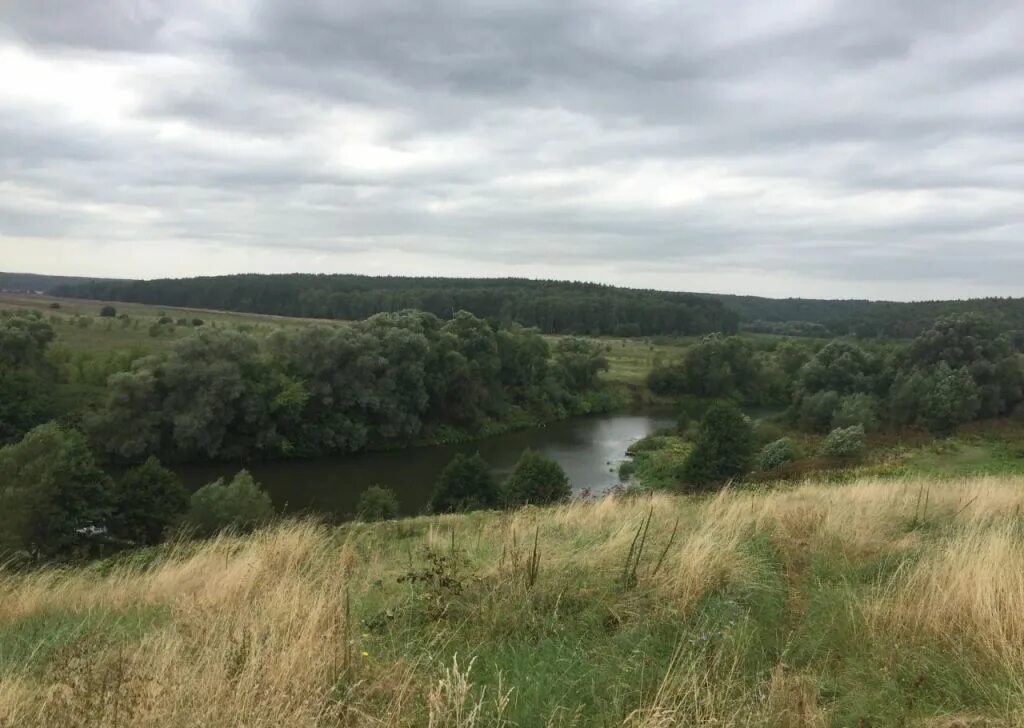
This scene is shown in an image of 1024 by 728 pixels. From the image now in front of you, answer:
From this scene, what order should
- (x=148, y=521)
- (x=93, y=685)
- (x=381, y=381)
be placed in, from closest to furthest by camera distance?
(x=93, y=685), (x=148, y=521), (x=381, y=381)

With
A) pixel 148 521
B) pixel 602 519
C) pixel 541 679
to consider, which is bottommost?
pixel 148 521

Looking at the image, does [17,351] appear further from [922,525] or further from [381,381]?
[922,525]

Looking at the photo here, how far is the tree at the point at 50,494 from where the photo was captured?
62.6ft

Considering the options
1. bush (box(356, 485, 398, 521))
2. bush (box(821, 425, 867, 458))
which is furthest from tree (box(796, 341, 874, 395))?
bush (box(356, 485, 398, 521))

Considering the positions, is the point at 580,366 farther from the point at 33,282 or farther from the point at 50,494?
the point at 33,282

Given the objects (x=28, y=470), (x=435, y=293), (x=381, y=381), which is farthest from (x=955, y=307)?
(x=28, y=470)

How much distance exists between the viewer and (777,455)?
29891 mm

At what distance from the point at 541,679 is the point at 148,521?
71.2ft

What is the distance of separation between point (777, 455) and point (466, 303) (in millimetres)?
93837

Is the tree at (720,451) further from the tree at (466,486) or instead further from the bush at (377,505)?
the bush at (377,505)

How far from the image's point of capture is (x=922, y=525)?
6293 mm

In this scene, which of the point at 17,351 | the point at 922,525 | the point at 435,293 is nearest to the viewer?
the point at 922,525

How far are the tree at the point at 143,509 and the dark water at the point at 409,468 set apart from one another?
5.66 meters

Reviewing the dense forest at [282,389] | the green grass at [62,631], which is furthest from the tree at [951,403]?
the green grass at [62,631]
